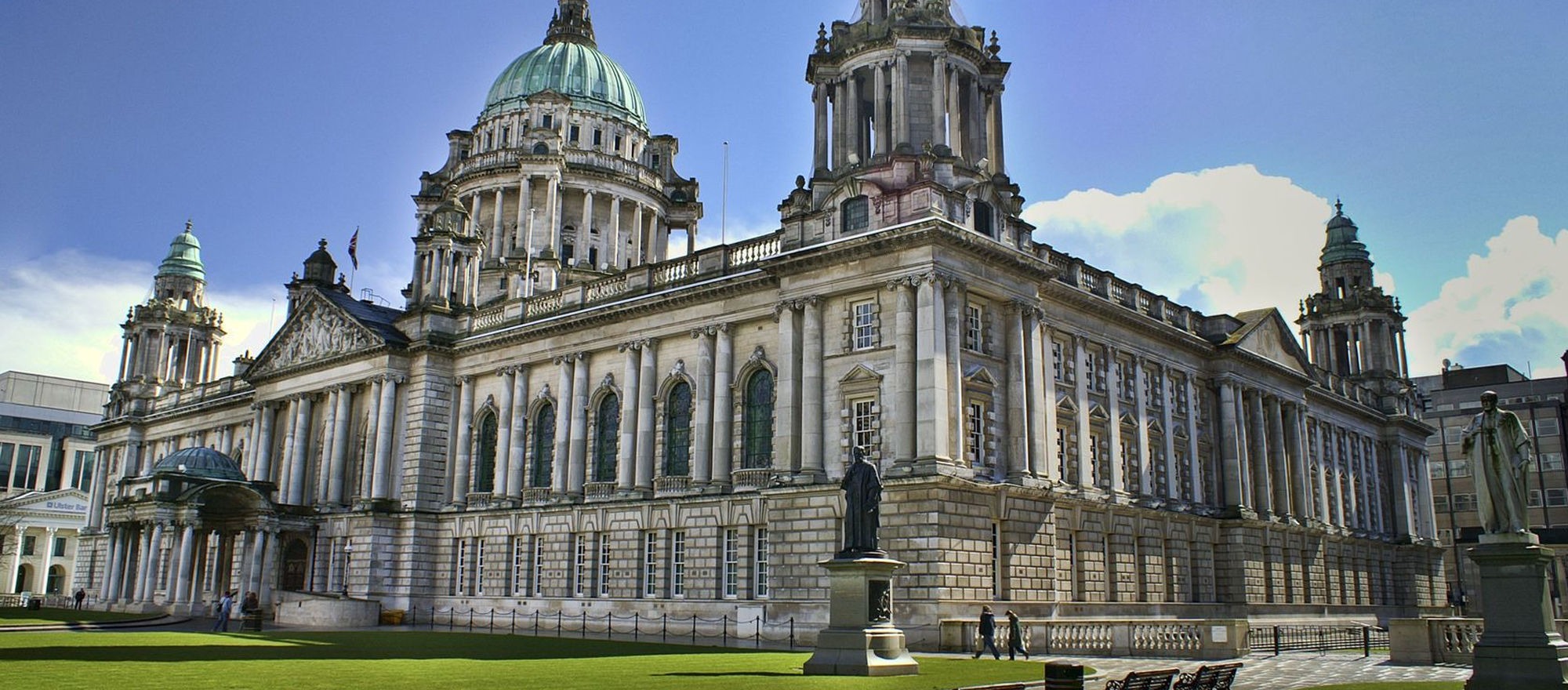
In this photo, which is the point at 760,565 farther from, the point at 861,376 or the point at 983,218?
the point at 983,218

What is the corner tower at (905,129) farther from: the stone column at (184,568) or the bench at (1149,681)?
the stone column at (184,568)

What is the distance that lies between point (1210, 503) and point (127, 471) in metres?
63.4

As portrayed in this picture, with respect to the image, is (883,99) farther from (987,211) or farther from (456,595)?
(456,595)

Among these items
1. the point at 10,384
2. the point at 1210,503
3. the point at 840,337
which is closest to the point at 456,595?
the point at 840,337

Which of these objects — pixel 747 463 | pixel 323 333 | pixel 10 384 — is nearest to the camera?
pixel 747 463

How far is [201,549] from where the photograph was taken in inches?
2283

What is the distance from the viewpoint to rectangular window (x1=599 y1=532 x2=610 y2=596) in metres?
45.1

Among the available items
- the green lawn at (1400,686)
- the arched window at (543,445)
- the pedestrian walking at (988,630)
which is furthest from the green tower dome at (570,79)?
the green lawn at (1400,686)

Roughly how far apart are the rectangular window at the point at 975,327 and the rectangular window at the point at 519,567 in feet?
68.4

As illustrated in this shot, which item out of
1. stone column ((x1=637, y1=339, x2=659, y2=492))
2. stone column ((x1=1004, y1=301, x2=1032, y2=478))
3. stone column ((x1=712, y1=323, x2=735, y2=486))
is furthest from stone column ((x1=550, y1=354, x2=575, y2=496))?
stone column ((x1=1004, y1=301, x2=1032, y2=478))

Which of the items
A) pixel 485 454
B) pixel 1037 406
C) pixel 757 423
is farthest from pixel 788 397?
pixel 485 454

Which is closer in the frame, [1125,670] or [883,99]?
[1125,670]

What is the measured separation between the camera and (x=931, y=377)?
1379 inches

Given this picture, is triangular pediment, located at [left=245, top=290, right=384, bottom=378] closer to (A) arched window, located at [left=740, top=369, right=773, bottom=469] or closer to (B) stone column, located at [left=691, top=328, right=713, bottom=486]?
(B) stone column, located at [left=691, top=328, right=713, bottom=486]
